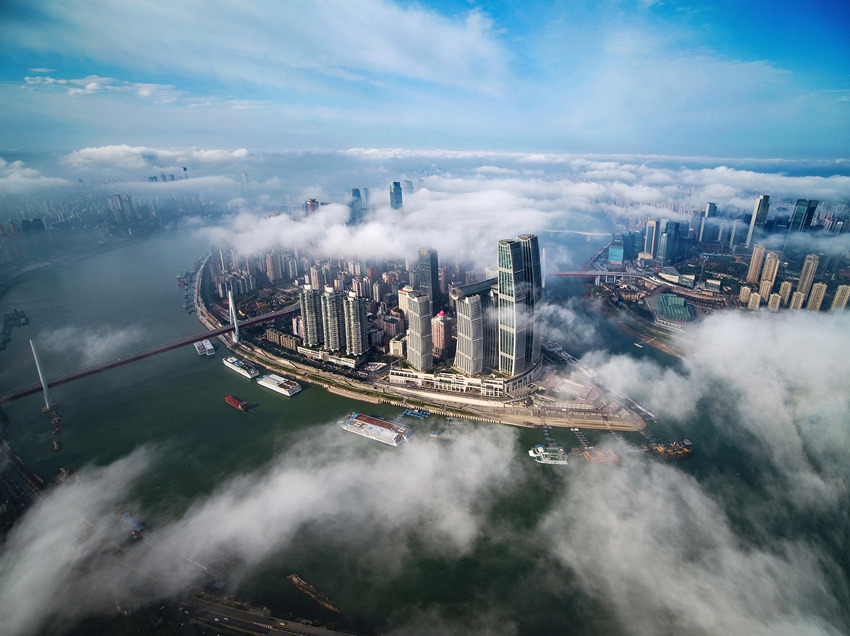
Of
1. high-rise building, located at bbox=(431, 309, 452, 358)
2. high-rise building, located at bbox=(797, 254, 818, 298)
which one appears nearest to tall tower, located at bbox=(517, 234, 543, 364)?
high-rise building, located at bbox=(431, 309, 452, 358)

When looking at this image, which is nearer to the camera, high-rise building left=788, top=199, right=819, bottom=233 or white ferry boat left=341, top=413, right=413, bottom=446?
white ferry boat left=341, top=413, right=413, bottom=446

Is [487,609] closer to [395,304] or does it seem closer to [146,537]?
[146,537]

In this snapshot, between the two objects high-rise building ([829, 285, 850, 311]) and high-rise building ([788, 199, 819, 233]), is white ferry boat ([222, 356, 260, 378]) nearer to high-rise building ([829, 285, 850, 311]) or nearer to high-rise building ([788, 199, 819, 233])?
high-rise building ([829, 285, 850, 311])

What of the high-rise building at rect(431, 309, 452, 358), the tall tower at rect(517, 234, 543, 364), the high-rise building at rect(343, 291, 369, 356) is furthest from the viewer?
the high-rise building at rect(343, 291, 369, 356)

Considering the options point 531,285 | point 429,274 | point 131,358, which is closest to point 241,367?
point 131,358

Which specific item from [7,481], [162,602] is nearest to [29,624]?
[162,602]

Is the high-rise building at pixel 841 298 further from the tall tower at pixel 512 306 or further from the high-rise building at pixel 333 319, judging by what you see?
the high-rise building at pixel 333 319

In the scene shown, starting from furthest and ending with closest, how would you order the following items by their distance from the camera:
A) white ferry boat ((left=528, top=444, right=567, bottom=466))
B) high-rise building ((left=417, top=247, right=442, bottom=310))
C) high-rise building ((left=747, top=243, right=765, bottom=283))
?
high-rise building ((left=747, top=243, right=765, bottom=283)) → high-rise building ((left=417, top=247, right=442, bottom=310)) → white ferry boat ((left=528, top=444, right=567, bottom=466))
